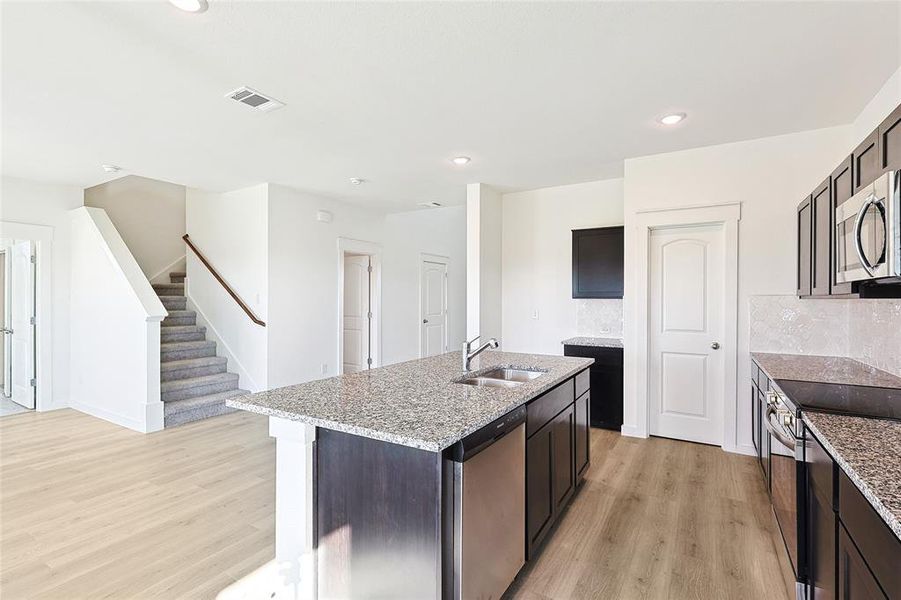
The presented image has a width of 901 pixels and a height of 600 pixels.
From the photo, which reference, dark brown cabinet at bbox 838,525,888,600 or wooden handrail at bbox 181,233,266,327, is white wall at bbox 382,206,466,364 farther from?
dark brown cabinet at bbox 838,525,888,600

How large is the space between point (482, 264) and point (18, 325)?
5.59 m

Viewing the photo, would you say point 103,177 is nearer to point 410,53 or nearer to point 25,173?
point 25,173

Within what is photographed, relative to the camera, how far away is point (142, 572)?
2.12 m

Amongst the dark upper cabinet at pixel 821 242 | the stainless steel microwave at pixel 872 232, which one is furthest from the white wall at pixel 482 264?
the stainless steel microwave at pixel 872 232

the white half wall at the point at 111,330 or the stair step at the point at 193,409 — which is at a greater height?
the white half wall at the point at 111,330

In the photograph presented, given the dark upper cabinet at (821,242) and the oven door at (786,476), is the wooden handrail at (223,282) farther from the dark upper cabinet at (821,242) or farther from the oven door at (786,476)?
the dark upper cabinet at (821,242)

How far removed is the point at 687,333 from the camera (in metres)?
3.93

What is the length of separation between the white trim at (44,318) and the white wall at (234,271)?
1448 mm

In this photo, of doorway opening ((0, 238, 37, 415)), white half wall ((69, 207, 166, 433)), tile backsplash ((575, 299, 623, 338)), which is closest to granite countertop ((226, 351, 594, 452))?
tile backsplash ((575, 299, 623, 338))

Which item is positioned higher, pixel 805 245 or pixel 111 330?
pixel 805 245

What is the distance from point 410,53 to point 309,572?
249cm

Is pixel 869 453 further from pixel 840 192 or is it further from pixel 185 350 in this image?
pixel 185 350

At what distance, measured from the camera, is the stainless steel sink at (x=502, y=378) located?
259cm

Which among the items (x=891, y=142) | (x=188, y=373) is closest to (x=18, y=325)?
(x=188, y=373)
